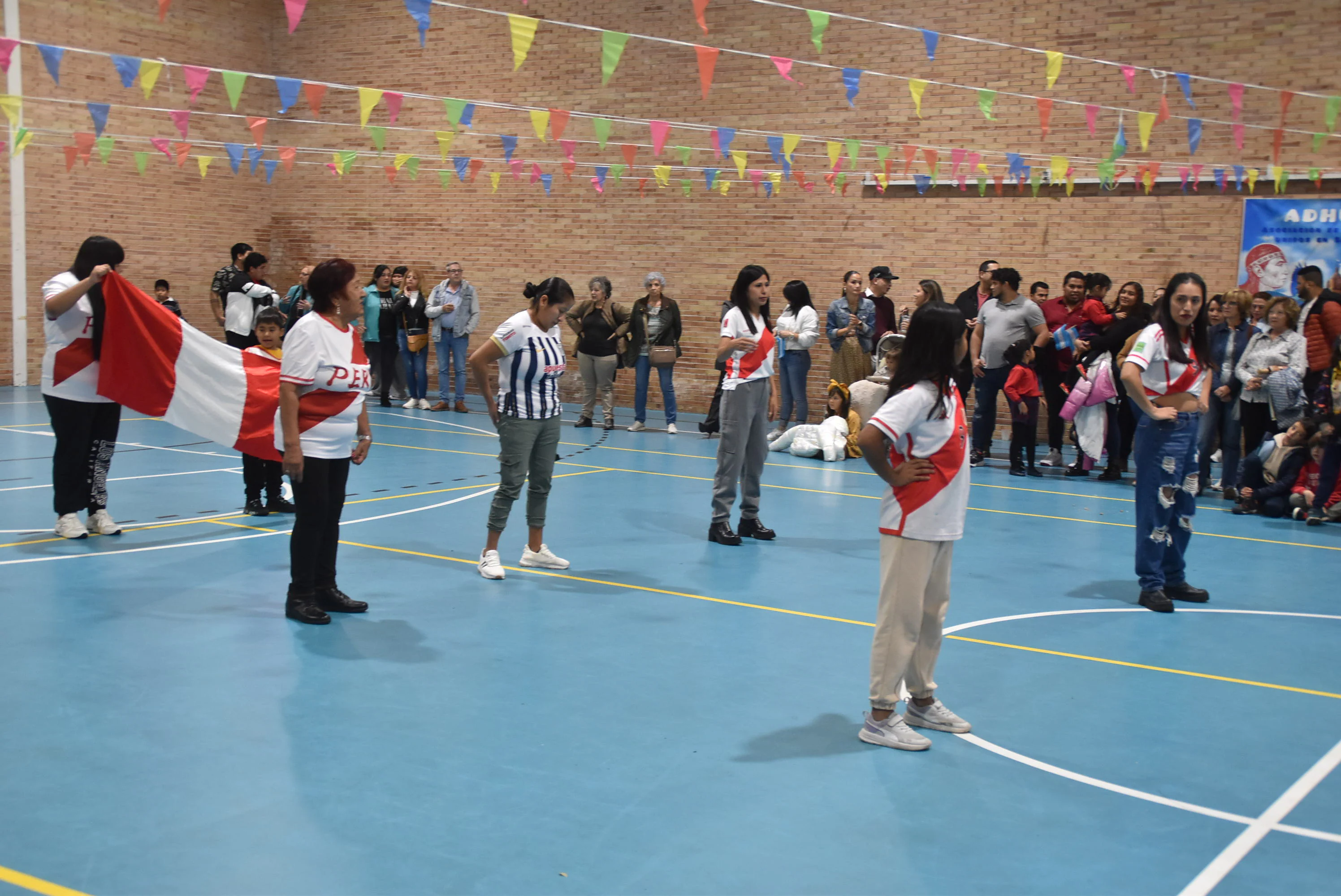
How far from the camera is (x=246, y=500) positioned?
903 centimetres

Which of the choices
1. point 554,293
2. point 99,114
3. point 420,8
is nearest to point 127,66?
point 99,114

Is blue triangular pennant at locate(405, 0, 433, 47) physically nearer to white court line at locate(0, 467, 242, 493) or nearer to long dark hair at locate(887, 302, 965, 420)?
long dark hair at locate(887, 302, 965, 420)

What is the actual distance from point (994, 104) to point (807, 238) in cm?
302

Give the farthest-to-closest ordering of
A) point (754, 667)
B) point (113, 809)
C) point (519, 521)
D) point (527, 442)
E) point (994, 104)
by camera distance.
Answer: point (994, 104)
point (519, 521)
point (527, 442)
point (754, 667)
point (113, 809)

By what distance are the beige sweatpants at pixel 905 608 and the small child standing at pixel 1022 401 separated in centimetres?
808

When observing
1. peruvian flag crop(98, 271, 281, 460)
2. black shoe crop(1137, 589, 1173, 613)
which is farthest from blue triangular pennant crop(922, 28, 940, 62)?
peruvian flag crop(98, 271, 281, 460)

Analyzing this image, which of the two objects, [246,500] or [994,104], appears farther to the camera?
[994,104]

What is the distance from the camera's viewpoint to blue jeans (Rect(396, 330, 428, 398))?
55.8ft

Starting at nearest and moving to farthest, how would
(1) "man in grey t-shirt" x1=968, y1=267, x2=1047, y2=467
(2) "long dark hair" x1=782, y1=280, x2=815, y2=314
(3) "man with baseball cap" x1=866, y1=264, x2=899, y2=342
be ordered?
1. (1) "man in grey t-shirt" x1=968, y1=267, x2=1047, y2=467
2. (2) "long dark hair" x1=782, y1=280, x2=815, y2=314
3. (3) "man with baseball cap" x1=866, y1=264, x2=899, y2=342

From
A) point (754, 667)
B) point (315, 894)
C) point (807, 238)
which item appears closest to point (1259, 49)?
point (807, 238)

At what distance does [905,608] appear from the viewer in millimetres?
4340

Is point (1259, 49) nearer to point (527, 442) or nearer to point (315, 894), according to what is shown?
point (527, 442)

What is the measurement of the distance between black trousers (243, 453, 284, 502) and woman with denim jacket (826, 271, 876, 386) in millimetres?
7036

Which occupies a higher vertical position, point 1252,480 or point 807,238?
point 807,238
